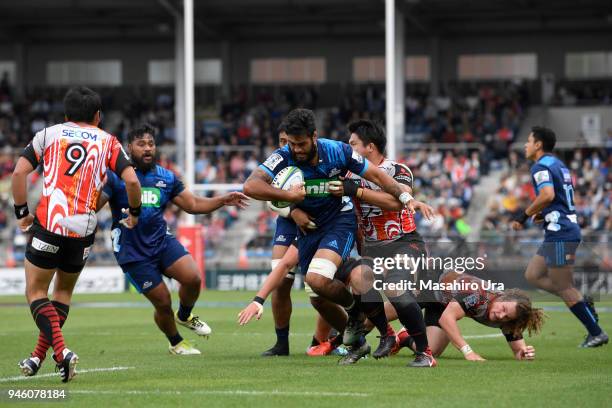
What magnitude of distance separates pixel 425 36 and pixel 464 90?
3637mm

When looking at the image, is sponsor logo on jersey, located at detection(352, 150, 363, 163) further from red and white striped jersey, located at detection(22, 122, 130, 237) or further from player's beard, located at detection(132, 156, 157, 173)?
player's beard, located at detection(132, 156, 157, 173)

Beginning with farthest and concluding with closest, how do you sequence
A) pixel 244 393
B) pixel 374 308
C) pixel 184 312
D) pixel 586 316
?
pixel 586 316 < pixel 184 312 < pixel 374 308 < pixel 244 393

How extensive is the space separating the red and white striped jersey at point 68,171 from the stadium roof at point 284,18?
92.8ft

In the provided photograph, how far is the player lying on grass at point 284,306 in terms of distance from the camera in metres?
11.2

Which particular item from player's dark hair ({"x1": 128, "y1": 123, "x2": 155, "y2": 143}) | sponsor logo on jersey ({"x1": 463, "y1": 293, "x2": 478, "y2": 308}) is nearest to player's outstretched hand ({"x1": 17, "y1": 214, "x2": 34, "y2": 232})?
player's dark hair ({"x1": 128, "y1": 123, "x2": 155, "y2": 143})

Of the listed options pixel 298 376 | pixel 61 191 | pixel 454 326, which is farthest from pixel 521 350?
pixel 61 191

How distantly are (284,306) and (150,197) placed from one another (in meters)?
1.83

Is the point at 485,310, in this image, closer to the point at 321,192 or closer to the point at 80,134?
the point at 321,192

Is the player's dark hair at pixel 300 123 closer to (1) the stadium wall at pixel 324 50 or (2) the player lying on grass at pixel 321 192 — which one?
(2) the player lying on grass at pixel 321 192

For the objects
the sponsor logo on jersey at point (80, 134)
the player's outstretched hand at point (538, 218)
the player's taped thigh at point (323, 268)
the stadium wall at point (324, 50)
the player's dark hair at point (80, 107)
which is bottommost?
the player's taped thigh at point (323, 268)

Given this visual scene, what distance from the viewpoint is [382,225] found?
33.2 feet

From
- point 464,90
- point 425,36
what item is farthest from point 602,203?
point 425,36

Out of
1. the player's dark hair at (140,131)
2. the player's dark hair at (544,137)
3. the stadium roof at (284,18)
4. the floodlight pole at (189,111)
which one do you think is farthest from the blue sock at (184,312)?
the stadium roof at (284,18)

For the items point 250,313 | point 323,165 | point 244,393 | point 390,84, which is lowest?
point 244,393
